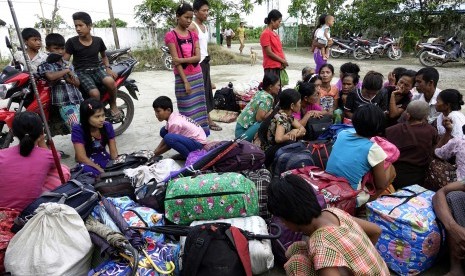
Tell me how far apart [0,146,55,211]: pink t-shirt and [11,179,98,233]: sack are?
0.10 m

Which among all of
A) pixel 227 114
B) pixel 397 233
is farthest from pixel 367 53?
pixel 397 233

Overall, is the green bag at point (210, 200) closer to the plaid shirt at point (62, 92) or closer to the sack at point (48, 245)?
the sack at point (48, 245)

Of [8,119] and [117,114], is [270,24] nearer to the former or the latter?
[117,114]

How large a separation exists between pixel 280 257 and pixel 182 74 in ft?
9.05

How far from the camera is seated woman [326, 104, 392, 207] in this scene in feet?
8.57

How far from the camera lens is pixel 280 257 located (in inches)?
99.0

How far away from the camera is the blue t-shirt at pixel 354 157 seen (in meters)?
2.62

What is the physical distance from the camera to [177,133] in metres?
3.98

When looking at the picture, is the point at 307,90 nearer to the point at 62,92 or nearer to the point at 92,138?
the point at 92,138

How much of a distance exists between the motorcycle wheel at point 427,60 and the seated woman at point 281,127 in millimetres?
10461

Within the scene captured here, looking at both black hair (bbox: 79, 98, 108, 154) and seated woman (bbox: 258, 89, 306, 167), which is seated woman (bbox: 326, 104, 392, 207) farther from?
black hair (bbox: 79, 98, 108, 154)

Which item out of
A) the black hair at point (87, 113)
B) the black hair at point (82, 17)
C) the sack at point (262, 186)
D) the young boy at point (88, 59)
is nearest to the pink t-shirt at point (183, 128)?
the black hair at point (87, 113)

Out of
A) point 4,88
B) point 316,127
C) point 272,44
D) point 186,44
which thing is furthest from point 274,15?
point 4,88

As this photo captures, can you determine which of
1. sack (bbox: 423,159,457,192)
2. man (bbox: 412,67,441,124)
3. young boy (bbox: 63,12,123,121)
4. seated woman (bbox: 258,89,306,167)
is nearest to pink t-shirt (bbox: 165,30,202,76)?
young boy (bbox: 63,12,123,121)
